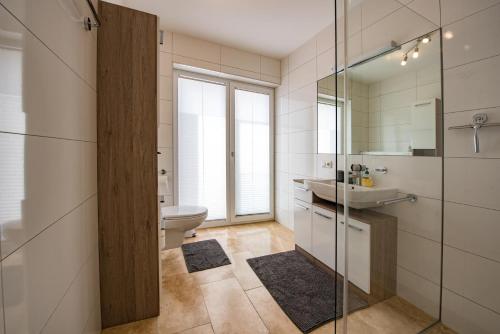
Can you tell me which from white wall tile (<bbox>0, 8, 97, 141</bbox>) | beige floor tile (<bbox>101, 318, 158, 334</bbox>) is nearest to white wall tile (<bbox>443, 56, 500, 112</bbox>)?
white wall tile (<bbox>0, 8, 97, 141</bbox>)

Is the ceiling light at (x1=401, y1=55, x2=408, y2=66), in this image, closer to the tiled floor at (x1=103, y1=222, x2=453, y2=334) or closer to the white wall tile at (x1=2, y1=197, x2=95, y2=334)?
the tiled floor at (x1=103, y1=222, x2=453, y2=334)

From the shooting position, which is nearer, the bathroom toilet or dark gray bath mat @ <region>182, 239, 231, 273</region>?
the bathroom toilet

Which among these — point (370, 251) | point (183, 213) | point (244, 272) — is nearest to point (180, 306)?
point (244, 272)

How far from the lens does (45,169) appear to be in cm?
66

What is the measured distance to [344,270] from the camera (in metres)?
1.30

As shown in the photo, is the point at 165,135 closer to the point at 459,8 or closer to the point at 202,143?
the point at 202,143

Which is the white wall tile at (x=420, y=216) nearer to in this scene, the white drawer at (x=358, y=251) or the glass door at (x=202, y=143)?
the white drawer at (x=358, y=251)

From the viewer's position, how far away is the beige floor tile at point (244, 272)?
1702 millimetres

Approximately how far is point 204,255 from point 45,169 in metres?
1.78

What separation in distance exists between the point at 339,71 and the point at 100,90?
144 centimetres

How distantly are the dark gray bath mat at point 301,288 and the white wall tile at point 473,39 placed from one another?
149 centimetres

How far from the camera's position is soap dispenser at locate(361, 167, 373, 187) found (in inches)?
61.2

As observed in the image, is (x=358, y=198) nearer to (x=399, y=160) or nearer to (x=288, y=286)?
(x=399, y=160)

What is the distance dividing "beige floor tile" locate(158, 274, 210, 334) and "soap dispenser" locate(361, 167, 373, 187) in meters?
1.43
